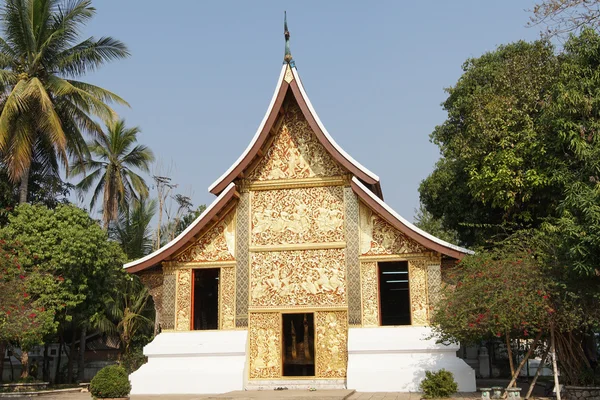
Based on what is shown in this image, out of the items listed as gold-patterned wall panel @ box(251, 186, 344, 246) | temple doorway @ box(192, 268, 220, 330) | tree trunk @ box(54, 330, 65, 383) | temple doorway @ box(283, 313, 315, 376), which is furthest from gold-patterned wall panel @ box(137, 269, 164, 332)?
tree trunk @ box(54, 330, 65, 383)

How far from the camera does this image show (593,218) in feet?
27.3

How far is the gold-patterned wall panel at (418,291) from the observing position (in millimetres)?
13031

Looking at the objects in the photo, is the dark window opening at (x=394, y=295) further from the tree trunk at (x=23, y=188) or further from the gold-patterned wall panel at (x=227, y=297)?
the tree trunk at (x=23, y=188)

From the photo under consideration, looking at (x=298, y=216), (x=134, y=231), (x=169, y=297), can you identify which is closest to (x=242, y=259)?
(x=298, y=216)

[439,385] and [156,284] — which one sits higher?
[156,284]

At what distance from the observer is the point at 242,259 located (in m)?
14.0

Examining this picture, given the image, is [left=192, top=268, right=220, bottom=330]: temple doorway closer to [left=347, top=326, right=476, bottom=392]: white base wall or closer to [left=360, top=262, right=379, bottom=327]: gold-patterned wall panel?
[left=360, top=262, right=379, bottom=327]: gold-patterned wall panel

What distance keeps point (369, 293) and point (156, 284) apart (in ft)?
15.8

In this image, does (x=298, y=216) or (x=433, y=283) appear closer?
(x=433, y=283)

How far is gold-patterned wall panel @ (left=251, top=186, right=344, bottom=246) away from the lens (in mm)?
13859

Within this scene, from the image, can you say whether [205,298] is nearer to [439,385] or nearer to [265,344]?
[265,344]

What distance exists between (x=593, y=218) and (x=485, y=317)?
252 centimetres

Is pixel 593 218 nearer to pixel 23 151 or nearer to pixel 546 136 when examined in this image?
pixel 546 136

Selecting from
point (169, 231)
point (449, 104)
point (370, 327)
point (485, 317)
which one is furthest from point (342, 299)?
point (169, 231)
